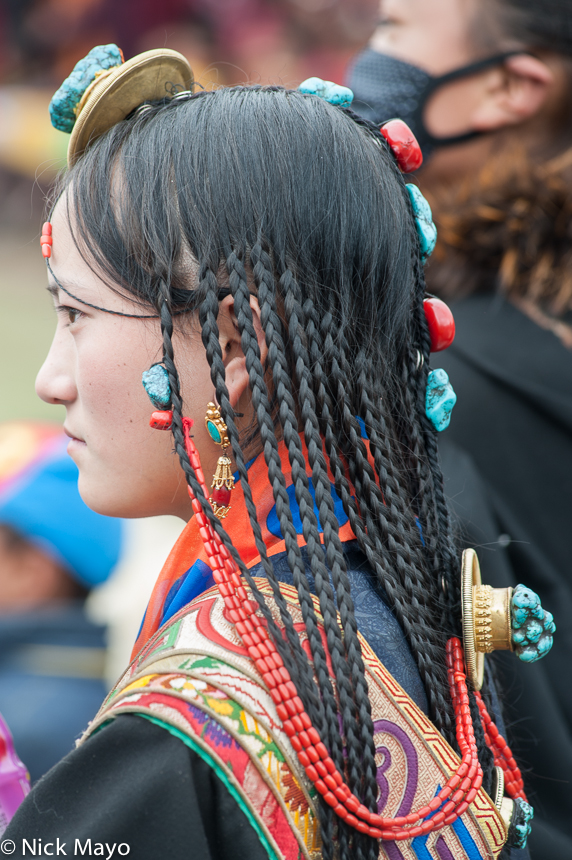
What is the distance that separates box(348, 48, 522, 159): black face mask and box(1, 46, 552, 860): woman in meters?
1.11

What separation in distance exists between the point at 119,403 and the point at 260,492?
25 centimetres

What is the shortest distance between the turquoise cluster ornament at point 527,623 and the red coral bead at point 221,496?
427 mm

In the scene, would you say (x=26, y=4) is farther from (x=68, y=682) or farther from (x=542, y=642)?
(x=542, y=642)

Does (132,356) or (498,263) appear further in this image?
(498,263)

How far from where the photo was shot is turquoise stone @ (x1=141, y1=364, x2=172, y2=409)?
1.06 meters

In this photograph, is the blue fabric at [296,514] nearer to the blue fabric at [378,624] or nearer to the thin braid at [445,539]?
the blue fabric at [378,624]

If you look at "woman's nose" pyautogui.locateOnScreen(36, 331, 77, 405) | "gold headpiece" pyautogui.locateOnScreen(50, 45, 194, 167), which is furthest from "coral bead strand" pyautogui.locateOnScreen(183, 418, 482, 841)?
"gold headpiece" pyautogui.locateOnScreen(50, 45, 194, 167)

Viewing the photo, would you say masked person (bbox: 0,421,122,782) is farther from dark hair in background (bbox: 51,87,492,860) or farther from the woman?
dark hair in background (bbox: 51,87,492,860)

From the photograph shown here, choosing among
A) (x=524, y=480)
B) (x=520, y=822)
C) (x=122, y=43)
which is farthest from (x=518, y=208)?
(x=122, y=43)

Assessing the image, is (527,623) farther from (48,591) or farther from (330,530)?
(48,591)

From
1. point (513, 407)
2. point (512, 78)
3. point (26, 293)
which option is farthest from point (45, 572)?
point (26, 293)

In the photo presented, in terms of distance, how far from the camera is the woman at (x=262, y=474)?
927 mm

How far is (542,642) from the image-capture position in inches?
44.3

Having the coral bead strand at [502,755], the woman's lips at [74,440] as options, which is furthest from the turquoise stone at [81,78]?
the coral bead strand at [502,755]
